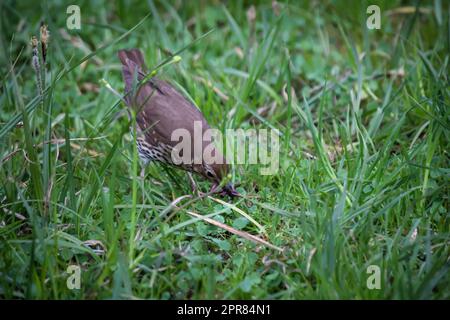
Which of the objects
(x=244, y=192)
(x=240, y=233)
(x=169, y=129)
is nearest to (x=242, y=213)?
(x=240, y=233)

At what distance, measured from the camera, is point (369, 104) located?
18.6ft

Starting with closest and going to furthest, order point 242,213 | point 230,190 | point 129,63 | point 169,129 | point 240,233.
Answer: point 240,233
point 242,213
point 230,190
point 169,129
point 129,63

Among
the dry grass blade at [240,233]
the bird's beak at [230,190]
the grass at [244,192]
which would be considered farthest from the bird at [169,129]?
the dry grass blade at [240,233]

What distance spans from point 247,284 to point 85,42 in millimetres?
4120

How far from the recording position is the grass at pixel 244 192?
3.66 metres

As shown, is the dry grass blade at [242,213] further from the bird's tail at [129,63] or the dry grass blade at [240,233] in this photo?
the bird's tail at [129,63]

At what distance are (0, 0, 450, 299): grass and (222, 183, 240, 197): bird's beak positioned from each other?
0.11 meters

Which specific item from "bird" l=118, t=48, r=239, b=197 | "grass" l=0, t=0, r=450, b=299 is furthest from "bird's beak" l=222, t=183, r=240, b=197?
"grass" l=0, t=0, r=450, b=299

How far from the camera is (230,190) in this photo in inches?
175

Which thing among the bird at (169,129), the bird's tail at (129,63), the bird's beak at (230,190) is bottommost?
the bird's beak at (230,190)

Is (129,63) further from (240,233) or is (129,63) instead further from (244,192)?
(240,233)

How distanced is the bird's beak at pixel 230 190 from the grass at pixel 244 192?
0.11 meters

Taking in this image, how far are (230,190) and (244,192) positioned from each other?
0.96ft
